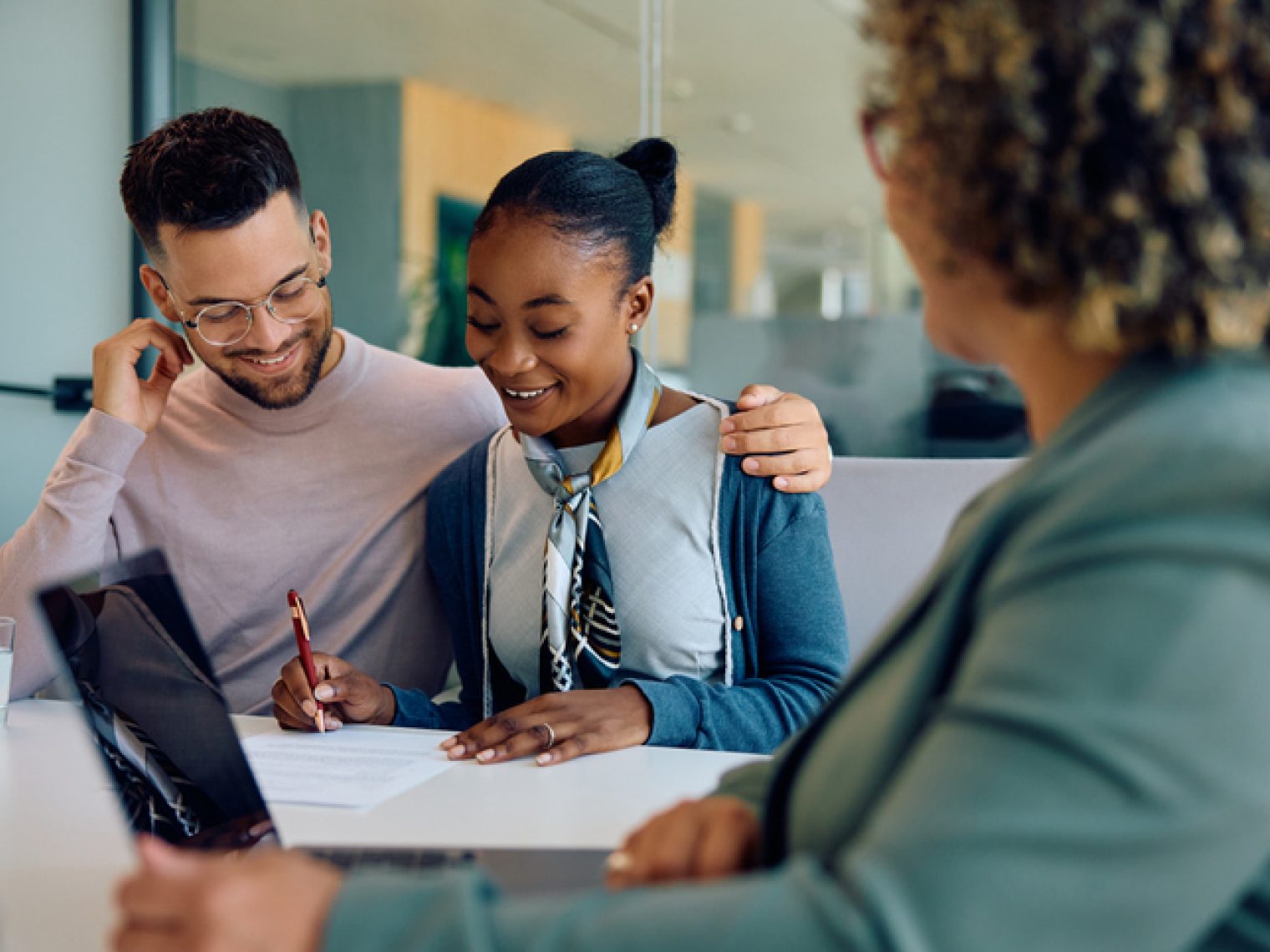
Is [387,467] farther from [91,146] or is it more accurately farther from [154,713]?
[91,146]

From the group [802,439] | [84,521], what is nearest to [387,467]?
[84,521]

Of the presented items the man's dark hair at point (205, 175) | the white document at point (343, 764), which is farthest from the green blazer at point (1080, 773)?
the man's dark hair at point (205, 175)

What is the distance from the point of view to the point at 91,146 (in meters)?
2.89

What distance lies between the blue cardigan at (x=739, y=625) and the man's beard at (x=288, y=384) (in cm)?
29

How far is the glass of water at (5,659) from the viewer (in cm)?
142

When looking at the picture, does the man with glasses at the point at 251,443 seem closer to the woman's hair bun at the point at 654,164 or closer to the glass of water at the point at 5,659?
the glass of water at the point at 5,659

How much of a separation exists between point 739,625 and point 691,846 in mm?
816

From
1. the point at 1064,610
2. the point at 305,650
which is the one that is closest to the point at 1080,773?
the point at 1064,610

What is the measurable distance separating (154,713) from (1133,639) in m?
0.74

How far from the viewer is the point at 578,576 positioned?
1.45 m

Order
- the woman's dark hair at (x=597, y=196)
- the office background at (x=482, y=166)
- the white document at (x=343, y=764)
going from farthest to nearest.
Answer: the office background at (x=482, y=166)
the woman's dark hair at (x=597, y=196)
the white document at (x=343, y=764)

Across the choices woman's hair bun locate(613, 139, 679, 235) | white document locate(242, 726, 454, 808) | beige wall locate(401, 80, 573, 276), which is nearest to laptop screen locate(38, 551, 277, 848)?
white document locate(242, 726, 454, 808)

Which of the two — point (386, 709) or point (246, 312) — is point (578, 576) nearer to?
point (386, 709)

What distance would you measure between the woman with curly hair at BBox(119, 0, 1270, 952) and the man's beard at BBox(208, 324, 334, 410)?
1264mm
